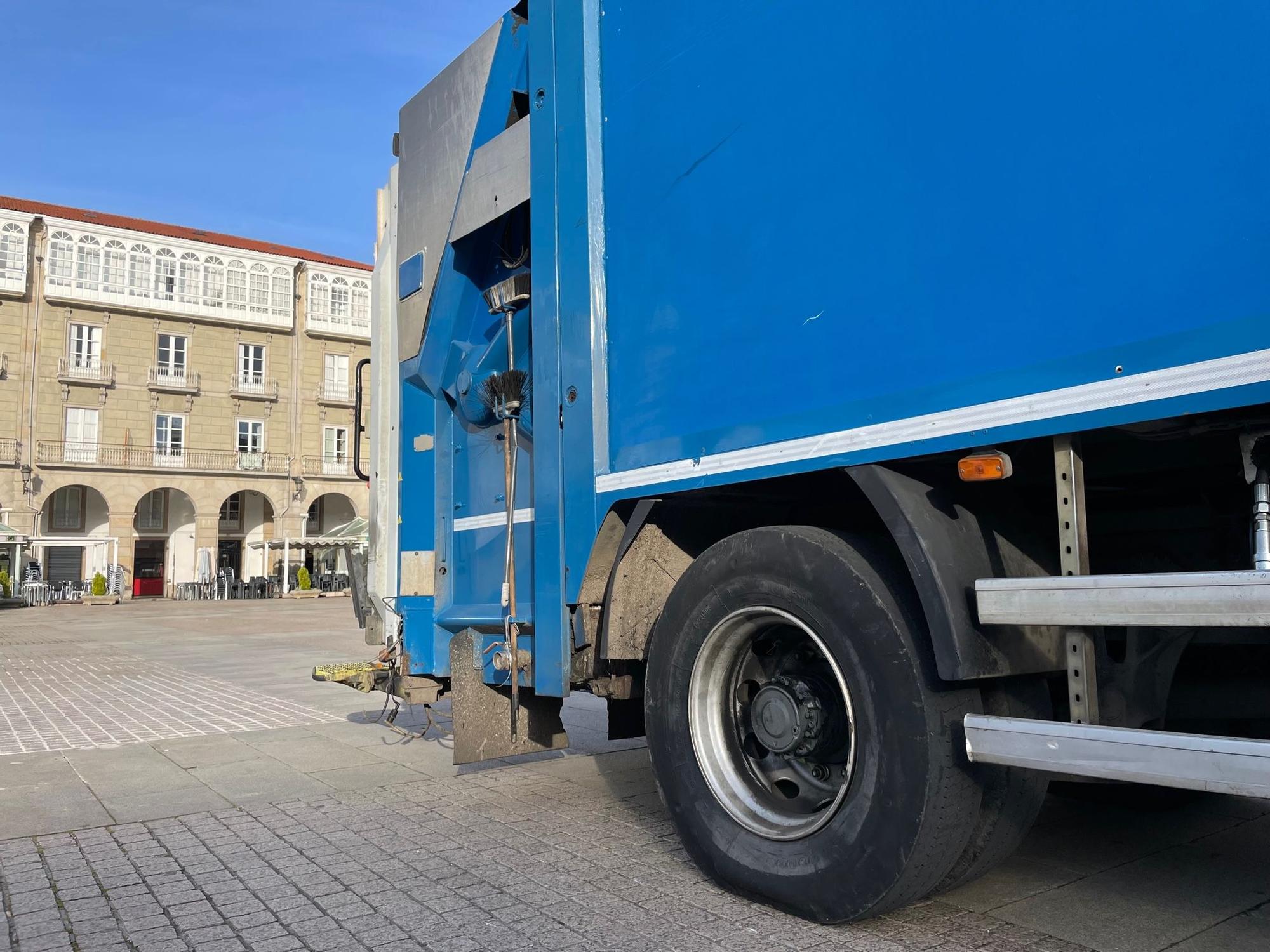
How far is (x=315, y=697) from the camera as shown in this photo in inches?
400

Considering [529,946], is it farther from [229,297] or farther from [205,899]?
[229,297]

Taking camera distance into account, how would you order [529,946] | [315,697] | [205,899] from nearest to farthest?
[529,946], [205,899], [315,697]

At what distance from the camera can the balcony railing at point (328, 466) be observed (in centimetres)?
4770

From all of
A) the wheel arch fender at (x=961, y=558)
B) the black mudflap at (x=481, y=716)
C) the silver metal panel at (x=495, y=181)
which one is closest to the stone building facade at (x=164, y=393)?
the silver metal panel at (x=495, y=181)

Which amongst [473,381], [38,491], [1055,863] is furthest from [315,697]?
[38,491]

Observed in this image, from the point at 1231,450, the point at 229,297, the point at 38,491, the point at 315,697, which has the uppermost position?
the point at 229,297

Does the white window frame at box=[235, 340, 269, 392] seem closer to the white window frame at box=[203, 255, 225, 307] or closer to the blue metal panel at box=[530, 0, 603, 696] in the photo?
the white window frame at box=[203, 255, 225, 307]

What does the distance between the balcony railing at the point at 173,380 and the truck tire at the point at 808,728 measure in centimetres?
4584

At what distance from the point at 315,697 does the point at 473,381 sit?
6.10m

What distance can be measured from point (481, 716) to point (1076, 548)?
309 cm

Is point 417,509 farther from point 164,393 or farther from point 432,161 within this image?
point 164,393

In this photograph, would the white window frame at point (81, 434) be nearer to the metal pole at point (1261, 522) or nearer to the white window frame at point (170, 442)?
the white window frame at point (170, 442)

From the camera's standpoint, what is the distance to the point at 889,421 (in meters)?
2.81

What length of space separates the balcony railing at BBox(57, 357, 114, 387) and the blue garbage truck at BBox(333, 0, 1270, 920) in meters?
44.1
